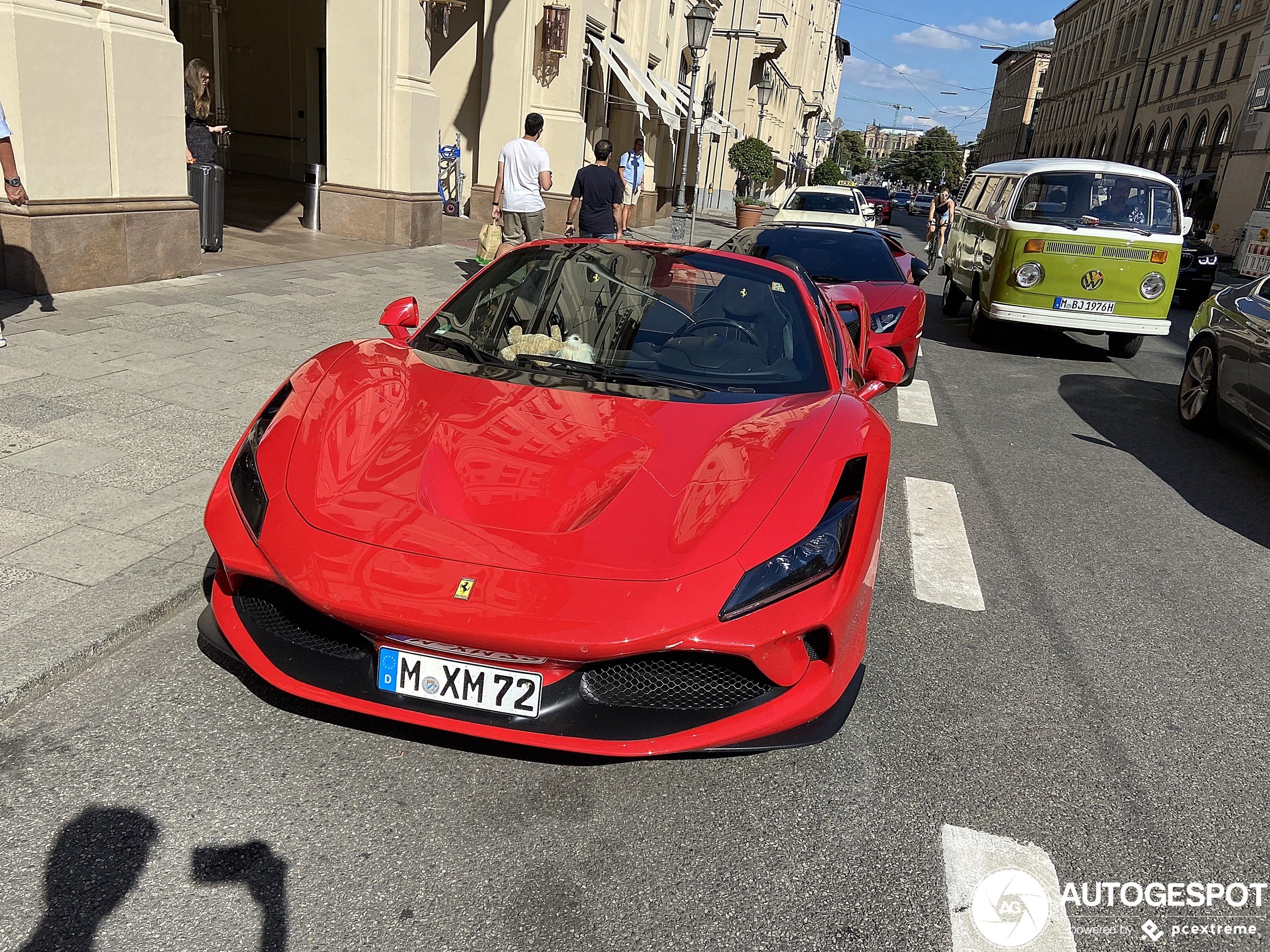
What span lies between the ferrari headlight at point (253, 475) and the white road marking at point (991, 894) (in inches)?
81.3

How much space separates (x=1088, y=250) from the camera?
10469 mm

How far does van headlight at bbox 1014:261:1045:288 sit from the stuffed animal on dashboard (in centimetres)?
830

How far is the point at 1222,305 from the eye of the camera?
770 cm

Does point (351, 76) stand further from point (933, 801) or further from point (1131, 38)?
point (1131, 38)

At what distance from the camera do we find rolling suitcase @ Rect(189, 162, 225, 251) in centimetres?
1044

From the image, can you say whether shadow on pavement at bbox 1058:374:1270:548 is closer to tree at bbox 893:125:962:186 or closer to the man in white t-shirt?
the man in white t-shirt

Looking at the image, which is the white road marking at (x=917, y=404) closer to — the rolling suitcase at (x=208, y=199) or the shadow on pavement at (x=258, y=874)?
the shadow on pavement at (x=258, y=874)

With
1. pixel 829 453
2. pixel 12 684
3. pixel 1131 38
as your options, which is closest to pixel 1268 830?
pixel 829 453

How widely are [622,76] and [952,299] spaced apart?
1033cm

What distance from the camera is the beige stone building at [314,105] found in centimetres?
789

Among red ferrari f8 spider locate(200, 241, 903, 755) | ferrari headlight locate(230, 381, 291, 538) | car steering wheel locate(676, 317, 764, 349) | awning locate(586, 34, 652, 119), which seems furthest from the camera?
awning locate(586, 34, 652, 119)

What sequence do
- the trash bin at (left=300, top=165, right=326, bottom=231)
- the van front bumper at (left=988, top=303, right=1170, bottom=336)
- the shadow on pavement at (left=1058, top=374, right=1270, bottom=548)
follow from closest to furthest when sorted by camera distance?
the shadow on pavement at (left=1058, top=374, right=1270, bottom=548)
the van front bumper at (left=988, top=303, right=1170, bottom=336)
the trash bin at (left=300, top=165, right=326, bottom=231)

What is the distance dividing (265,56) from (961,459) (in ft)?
65.0

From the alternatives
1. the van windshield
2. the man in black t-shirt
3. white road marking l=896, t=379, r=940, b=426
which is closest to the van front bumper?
the van windshield
